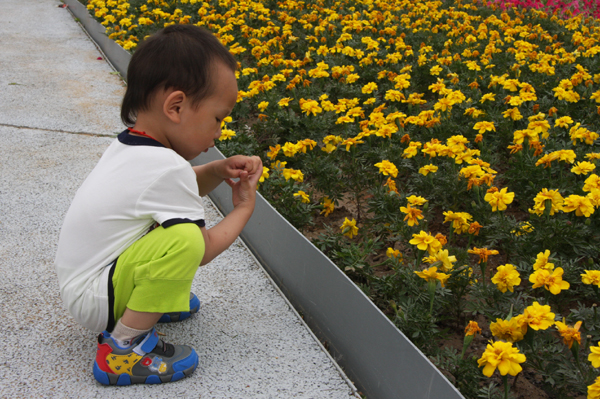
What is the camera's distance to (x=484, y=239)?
2.49 meters

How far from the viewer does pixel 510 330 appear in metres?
1.65


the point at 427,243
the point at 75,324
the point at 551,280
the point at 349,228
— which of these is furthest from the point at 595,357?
the point at 75,324

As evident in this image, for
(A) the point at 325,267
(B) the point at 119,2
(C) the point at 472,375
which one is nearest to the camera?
(C) the point at 472,375

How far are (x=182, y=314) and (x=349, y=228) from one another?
814mm

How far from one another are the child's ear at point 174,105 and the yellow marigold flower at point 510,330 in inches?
45.6

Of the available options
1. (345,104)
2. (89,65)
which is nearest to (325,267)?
(345,104)

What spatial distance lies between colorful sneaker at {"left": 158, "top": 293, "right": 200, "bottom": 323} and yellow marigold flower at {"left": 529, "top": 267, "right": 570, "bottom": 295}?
122 centimetres

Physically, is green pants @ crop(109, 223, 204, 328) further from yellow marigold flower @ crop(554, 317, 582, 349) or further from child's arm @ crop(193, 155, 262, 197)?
yellow marigold flower @ crop(554, 317, 582, 349)

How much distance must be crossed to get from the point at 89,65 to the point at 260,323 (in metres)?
4.37

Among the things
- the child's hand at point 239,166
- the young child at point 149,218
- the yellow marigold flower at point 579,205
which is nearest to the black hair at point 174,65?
the young child at point 149,218

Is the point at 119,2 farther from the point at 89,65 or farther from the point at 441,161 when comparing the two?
the point at 441,161

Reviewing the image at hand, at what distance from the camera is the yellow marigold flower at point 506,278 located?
1.92 m

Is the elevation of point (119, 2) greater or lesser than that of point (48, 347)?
lesser

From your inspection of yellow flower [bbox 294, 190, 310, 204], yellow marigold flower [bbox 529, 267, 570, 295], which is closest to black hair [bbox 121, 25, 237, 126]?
yellow flower [bbox 294, 190, 310, 204]
